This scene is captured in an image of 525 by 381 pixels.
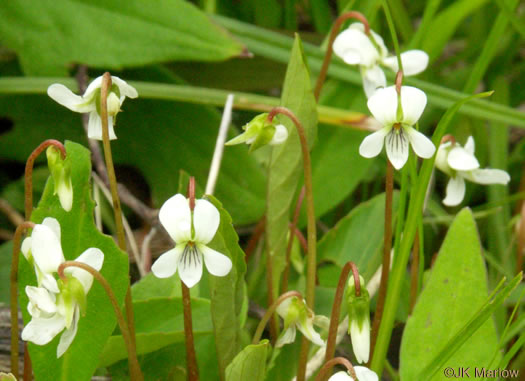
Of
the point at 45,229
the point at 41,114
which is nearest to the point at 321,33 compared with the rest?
the point at 41,114

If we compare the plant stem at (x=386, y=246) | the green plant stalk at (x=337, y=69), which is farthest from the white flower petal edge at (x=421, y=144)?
the green plant stalk at (x=337, y=69)

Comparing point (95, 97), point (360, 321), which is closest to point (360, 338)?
point (360, 321)

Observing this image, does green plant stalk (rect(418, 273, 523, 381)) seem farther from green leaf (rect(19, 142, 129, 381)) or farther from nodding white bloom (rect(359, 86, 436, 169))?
green leaf (rect(19, 142, 129, 381))

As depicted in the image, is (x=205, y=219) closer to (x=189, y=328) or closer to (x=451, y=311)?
(x=189, y=328)

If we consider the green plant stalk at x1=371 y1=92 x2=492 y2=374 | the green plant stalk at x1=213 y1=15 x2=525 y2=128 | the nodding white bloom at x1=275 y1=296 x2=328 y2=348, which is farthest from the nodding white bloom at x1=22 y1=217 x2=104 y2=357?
the green plant stalk at x1=213 y1=15 x2=525 y2=128

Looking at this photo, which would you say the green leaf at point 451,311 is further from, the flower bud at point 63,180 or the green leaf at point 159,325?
the flower bud at point 63,180

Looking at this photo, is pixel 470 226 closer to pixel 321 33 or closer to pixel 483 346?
pixel 483 346
